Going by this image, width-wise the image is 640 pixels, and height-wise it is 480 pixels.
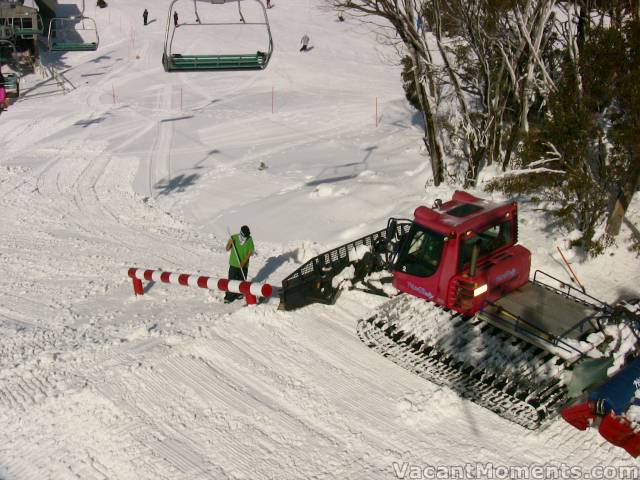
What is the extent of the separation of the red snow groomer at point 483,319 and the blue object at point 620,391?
0.20m

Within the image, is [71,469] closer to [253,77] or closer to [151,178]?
[151,178]

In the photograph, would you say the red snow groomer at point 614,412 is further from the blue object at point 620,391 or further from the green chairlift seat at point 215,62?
the green chairlift seat at point 215,62

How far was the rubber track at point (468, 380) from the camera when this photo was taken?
7.79 meters

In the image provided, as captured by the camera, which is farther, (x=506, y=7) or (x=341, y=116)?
(x=341, y=116)

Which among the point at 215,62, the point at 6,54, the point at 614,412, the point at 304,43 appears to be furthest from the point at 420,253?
the point at 6,54

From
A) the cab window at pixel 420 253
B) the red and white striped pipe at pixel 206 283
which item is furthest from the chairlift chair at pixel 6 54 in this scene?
the cab window at pixel 420 253

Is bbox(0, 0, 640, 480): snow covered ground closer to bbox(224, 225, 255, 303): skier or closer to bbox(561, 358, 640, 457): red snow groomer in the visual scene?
bbox(561, 358, 640, 457): red snow groomer

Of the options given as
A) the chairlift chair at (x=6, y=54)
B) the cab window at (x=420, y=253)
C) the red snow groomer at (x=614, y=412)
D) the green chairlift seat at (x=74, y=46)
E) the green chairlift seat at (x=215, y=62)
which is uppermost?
the green chairlift seat at (x=215, y=62)

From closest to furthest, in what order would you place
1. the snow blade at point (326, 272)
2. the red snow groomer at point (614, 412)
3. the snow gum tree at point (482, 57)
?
the red snow groomer at point (614, 412)
the snow blade at point (326, 272)
the snow gum tree at point (482, 57)


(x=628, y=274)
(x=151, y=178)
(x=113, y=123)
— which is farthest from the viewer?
(x=113, y=123)

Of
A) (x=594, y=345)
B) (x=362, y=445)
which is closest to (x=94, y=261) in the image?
(x=362, y=445)

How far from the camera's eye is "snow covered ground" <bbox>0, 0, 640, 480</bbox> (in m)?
7.35

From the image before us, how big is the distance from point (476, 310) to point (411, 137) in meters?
14.3

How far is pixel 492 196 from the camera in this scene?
14320 mm
